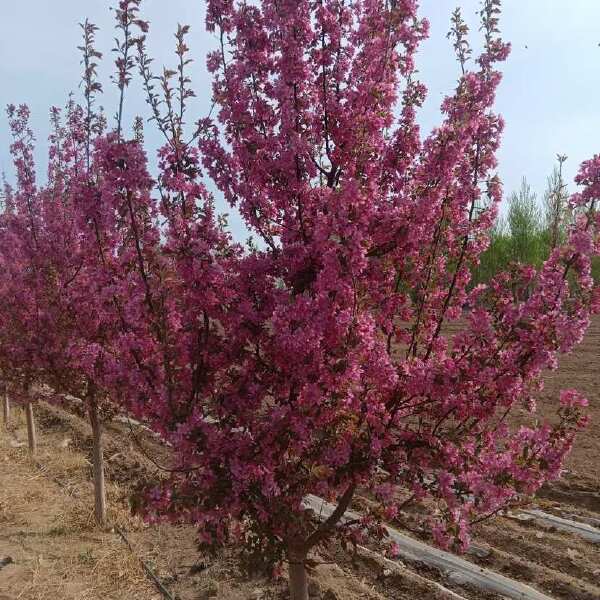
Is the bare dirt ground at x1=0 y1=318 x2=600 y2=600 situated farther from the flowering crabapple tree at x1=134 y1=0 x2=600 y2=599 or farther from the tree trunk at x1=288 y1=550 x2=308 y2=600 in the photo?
the flowering crabapple tree at x1=134 y1=0 x2=600 y2=599

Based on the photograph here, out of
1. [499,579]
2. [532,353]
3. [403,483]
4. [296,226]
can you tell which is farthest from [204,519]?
[499,579]

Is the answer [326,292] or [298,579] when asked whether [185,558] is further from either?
[326,292]

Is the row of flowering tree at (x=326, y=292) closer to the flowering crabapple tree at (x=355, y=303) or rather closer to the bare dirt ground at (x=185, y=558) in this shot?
the flowering crabapple tree at (x=355, y=303)

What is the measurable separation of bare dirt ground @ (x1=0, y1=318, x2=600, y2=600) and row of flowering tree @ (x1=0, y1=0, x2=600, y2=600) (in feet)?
4.16

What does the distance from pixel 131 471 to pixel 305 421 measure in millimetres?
6451

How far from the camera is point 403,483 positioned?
3.22 metres

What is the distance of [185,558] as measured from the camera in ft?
19.3

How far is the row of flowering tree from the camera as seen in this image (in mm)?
2854

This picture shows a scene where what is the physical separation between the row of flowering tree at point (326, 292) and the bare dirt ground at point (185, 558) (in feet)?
4.16

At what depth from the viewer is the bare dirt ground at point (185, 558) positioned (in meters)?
5.15

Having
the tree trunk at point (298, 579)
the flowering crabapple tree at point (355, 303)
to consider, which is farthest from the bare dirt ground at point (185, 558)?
the flowering crabapple tree at point (355, 303)

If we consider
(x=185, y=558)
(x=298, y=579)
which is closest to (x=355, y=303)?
(x=298, y=579)

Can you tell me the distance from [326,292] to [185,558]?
420 cm

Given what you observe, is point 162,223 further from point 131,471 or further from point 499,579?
point 131,471
